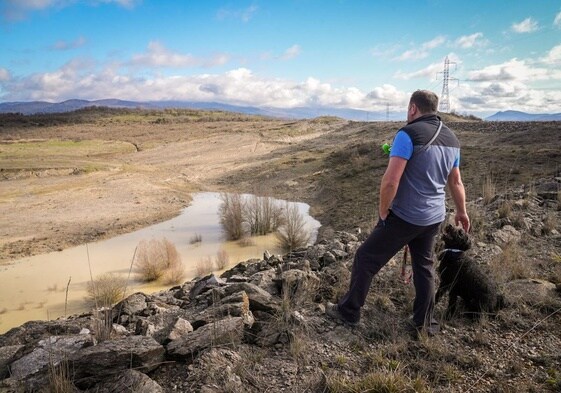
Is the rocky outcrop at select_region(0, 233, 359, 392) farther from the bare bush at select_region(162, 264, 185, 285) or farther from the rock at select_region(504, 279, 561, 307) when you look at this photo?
the bare bush at select_region(162, 264, 185, 285)

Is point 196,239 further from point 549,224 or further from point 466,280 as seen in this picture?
point 466,280

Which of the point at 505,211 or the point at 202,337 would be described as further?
the point at 505,211

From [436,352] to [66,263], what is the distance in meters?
9.87

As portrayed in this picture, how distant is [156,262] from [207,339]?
6349 mm

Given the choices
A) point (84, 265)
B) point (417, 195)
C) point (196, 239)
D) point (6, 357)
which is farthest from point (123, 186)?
point (417, 195)

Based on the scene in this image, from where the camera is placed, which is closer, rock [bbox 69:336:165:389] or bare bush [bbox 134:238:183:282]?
rock [bbox 69:336:165:389]

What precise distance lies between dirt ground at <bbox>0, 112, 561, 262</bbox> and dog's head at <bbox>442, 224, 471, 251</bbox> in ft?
25.5

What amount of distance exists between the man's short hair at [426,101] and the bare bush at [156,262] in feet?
24.5

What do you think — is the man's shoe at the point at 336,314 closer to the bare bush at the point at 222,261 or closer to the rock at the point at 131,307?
the rock at the point at 131,307

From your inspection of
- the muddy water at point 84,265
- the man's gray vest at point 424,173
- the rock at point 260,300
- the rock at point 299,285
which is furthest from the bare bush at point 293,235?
the man's gray vest at point 424,173

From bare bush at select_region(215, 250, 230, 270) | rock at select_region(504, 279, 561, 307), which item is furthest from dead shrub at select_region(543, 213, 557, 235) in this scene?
bare bush at select_region(215, 250, 230, 270)

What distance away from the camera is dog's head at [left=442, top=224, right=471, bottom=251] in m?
3.96

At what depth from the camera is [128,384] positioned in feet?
9.79

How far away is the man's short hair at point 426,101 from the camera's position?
3.27 metres
